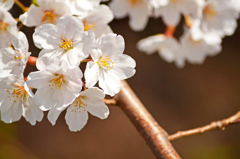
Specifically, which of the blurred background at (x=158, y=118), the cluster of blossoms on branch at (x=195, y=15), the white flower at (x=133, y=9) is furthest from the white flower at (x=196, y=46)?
the blurred background at (x=158, y=118)

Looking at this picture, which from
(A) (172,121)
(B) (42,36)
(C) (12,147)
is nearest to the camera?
(B) (42,36)

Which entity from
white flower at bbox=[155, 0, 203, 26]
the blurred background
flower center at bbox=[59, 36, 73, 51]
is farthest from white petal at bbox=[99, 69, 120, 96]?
the blurred background

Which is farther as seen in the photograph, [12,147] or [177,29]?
[177,29]

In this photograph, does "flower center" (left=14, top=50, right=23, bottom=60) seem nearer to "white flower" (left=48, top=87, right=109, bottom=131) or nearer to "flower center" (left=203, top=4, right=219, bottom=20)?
"white flower" (left=48, top=87, right=109, bottom=131)

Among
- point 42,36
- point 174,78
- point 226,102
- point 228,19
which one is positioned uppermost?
point 42,36

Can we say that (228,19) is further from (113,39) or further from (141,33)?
(141,33)

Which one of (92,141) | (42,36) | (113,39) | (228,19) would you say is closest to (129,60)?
(113,39)

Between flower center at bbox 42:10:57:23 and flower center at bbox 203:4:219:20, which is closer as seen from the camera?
flower center at bbox 42:10:57:23

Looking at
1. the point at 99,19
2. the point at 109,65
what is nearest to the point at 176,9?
the point at 99,19
